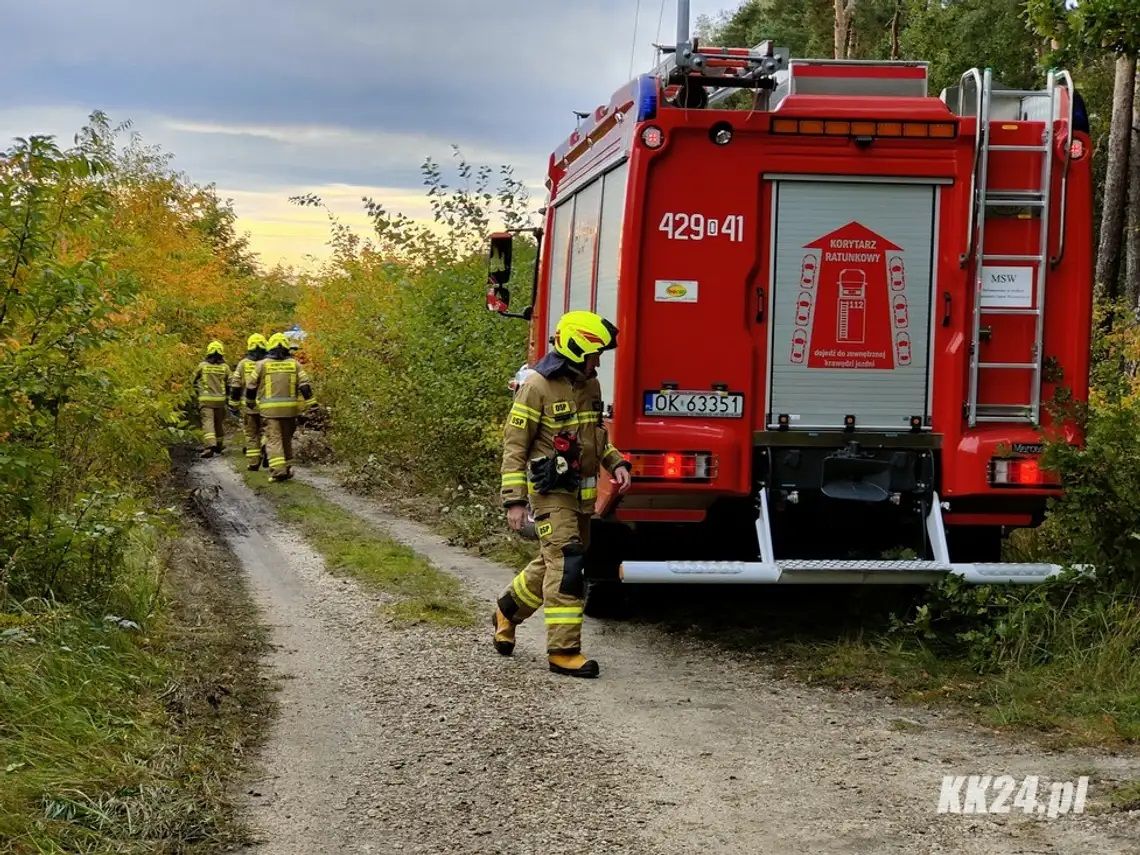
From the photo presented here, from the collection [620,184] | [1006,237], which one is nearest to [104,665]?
[620,184]

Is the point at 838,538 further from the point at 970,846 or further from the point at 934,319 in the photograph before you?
the point at 970,846

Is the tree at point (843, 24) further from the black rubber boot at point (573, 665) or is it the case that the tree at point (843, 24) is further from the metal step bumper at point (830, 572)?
the black rubber boot at point (573, 665)

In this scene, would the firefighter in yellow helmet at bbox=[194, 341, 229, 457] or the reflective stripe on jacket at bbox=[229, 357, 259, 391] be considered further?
the firefighter in yellow helmet at bbox=[194, 341, 229, 457]

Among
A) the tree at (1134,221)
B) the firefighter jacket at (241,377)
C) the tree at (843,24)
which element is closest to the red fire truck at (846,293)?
the firefighter jacket at (241,377)

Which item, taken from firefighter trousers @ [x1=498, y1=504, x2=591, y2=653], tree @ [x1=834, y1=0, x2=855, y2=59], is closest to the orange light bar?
firefighter trousers @ [x1=498, y1=504, x2=591, y2=653]

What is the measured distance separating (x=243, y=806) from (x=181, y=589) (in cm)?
492

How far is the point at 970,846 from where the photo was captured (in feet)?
13.4

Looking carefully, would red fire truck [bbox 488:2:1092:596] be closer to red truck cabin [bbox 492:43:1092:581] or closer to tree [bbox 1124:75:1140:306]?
red truck cabin [bbox 492:43:1092:581]

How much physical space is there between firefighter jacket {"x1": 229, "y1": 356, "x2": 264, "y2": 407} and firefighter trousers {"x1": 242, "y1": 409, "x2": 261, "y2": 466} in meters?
0.30

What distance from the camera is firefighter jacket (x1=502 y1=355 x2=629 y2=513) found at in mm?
6715

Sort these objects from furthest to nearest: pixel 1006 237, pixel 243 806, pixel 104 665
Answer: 1. pixel 1006 237
2. pixel 104 665
3. pixel 243 806

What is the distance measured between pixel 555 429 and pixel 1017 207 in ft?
8.65

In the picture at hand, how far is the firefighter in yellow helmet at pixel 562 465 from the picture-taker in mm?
→ 6684

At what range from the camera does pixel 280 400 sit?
1722 cm
